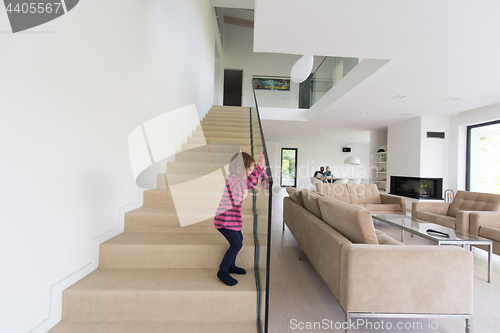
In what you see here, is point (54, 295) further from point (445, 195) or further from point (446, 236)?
point (445, 195)

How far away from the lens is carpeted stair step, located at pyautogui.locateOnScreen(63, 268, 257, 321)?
1589 mm

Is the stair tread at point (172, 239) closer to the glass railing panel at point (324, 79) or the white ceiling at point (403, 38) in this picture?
the white ceiling at point (403, 38)

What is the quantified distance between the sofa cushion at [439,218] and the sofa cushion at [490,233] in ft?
1.58

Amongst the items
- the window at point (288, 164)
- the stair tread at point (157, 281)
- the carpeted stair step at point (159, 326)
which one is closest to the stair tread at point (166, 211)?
the stair tread at point (157, 281)

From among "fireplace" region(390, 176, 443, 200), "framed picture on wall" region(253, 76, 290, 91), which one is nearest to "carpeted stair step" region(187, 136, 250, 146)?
"framed picture on wall" region(253, 76, 290, 91)

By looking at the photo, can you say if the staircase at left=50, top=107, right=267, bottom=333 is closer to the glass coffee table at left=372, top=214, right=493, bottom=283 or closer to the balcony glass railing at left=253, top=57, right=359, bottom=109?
the glass coffee table at left=372, top=214, right=493, bottom=283

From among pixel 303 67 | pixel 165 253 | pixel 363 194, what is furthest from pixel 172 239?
pixel 363 194

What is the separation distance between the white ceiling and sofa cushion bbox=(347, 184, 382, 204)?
228 centimetres

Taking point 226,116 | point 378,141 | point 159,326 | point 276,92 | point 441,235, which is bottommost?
point 159,326

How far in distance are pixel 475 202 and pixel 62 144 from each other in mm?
5587

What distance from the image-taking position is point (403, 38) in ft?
9.30

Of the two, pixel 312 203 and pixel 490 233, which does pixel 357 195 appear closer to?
pixel 490 233

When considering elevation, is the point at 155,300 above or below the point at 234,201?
below

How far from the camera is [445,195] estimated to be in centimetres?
627
